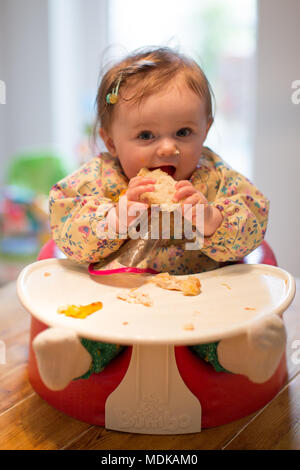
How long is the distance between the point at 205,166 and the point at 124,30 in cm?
190

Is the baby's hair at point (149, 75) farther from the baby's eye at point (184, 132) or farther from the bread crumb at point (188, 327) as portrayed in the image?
the bread crumb at point (188, 327)

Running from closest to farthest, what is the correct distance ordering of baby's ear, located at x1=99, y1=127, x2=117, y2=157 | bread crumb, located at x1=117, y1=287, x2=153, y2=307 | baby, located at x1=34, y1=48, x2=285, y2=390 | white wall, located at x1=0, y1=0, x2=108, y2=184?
bread crumb, located at x1=117, y1=287, x2=153, y2=307 → baby, located at x1=34, y1=48, x2=285, y2=390 → baby's ear, located at x1=99, y1=127, x2=117, y2=157 → white wall, located at x1=0, y1=0, x2=108, y2=184

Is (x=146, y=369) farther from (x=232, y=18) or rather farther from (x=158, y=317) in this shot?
(x=232, y=18)

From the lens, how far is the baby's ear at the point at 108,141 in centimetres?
104

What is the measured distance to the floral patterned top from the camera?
0.92 meters

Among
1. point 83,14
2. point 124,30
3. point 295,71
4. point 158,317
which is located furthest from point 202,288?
point 83,14

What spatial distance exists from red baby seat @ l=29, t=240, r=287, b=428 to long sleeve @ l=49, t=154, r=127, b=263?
21 cm

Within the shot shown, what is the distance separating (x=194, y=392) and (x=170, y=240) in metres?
0.32

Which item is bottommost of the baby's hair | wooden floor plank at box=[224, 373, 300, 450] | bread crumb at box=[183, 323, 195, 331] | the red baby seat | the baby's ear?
wooden floor plank at box=[224, 373, 300, 450]

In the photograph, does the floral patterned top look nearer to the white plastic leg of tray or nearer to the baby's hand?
the baby's hand

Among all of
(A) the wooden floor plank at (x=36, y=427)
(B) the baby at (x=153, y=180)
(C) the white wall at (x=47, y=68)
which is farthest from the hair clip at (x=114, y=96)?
(C) the white wall at (x=47, y=68)

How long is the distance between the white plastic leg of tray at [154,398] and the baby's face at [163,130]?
364 mm

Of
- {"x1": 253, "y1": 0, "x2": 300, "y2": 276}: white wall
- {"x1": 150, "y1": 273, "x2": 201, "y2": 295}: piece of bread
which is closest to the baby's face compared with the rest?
{"x1": 150, "y1": 273, "x2": 201, "y2": 295}: piece of bread

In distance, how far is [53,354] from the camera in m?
0.67
